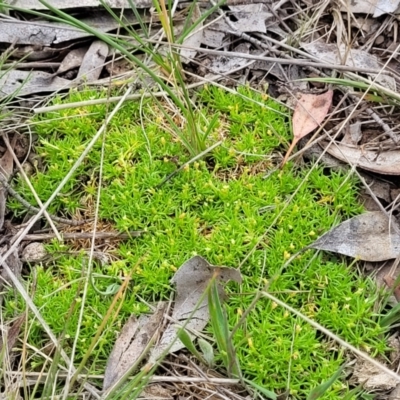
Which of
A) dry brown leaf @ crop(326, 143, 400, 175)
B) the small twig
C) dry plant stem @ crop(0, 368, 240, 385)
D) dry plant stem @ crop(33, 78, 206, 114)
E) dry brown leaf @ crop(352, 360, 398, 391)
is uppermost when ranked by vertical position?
dry plant stem @ crop(33, 78, 206, 114)

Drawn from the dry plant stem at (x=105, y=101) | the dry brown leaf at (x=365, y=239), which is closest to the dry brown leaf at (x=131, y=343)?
the dry brown leaf at (x=365, y=239)

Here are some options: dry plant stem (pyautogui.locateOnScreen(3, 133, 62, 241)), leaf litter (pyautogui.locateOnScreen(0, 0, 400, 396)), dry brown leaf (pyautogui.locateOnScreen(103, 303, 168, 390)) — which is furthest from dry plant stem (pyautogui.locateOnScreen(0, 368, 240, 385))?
leaf litter (pyautogui.locateOnScreen(0, 0, 400, 396))

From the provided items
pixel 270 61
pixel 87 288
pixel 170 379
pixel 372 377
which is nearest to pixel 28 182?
pixel 87 288

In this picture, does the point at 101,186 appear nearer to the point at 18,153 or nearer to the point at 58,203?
the point at 58,203

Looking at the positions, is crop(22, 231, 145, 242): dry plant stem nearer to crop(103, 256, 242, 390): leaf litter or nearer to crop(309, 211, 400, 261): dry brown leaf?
crop(103, 256, 242, 390): leaf litter

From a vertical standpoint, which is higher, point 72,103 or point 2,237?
point 72,103

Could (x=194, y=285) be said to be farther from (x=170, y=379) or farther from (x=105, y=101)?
(x=105, y=101)

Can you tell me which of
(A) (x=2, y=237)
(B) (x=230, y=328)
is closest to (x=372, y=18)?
(B) (x=230, y=328)
